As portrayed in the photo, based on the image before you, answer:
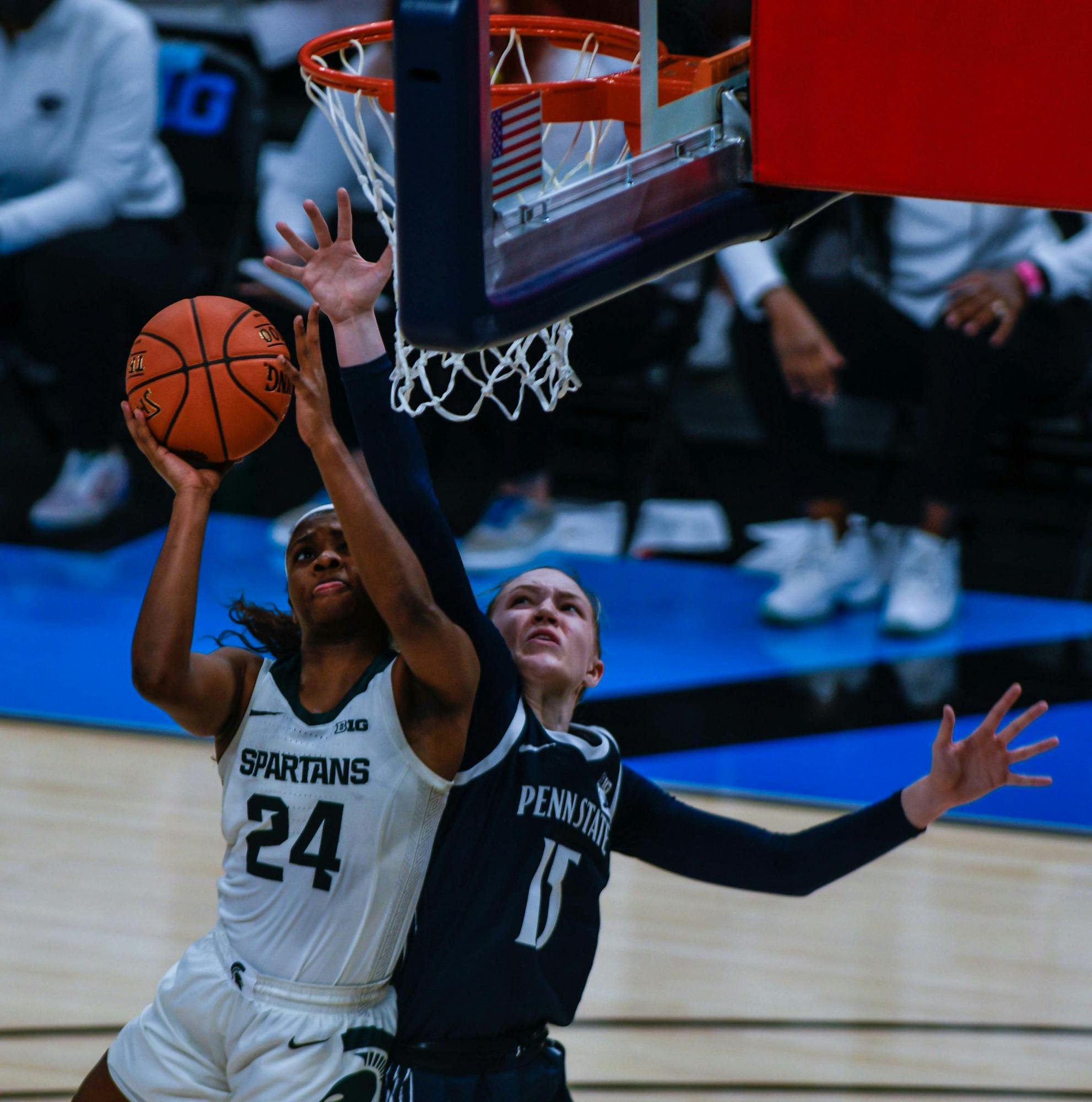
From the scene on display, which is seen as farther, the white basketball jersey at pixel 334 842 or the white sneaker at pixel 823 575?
the white sneaker at pixel 823 575

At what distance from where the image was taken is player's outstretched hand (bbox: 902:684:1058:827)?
260cm

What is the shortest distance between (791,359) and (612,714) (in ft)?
5.32

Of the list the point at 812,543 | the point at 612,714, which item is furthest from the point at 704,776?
the point at 812,543

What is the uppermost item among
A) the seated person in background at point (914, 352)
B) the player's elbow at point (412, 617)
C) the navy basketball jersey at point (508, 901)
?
the player's elbow at point (412, 617)

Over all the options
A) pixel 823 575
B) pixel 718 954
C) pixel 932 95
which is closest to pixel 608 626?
pixel 823 575

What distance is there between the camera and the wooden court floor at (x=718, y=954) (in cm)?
365

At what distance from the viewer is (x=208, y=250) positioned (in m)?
7.38

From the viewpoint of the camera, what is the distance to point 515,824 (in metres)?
2.45

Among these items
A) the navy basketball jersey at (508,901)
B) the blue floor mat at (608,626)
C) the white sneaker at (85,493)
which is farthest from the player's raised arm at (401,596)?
the white sneaker at (85,493)

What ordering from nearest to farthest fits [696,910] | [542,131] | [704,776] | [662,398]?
[542,131] → [696,910] → [704,776] → [662,398]

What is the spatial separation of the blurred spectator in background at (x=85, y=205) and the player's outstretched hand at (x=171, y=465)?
4605 millimetres

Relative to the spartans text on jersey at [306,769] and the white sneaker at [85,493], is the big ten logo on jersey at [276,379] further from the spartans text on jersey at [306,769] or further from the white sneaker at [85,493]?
the white sneaker at [85,493]

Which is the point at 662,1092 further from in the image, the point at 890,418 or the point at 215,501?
the point at 215,501

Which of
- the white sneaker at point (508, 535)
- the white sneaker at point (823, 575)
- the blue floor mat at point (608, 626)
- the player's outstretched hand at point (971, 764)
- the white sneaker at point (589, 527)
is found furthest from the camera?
the white sneaker at point (589, 527)
